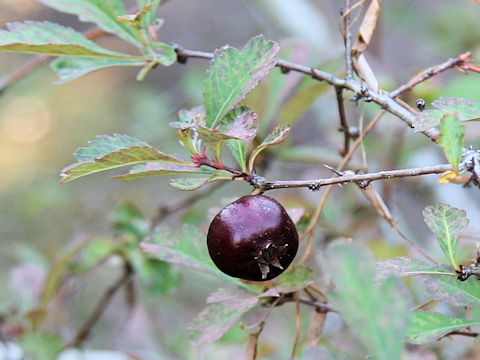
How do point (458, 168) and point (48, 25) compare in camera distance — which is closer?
point (458, 168)

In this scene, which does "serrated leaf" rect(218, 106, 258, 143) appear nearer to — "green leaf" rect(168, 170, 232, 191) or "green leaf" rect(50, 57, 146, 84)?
"green leaf" rect(168, 170, 232, 191)

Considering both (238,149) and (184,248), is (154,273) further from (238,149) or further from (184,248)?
(238,149)

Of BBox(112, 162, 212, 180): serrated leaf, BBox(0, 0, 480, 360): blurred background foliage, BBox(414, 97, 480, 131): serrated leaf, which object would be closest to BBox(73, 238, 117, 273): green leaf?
BBox(0, 0, 480, 360): blurred background foliage

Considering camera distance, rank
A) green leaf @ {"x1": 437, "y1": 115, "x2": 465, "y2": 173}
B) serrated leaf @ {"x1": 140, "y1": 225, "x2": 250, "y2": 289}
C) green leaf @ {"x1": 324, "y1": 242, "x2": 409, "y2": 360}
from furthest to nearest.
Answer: serrated leaf @ {"x1": 140, "y1": 225, "x2": 250, "y2": 289}, green leaf @ {"x1": 437, "y1": 115, "x2": 465, "y2": 173}, green leaf @ {"x1": 324, "y1": 242, "x2": 409, "y2": 360}

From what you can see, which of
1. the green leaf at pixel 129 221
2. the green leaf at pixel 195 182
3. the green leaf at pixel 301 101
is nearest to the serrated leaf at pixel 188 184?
the green leaf at pixel 195 182

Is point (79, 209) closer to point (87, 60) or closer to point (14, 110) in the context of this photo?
point (14, 110)

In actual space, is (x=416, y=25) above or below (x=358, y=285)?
below

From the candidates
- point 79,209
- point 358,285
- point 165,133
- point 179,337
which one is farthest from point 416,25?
point 358,285
